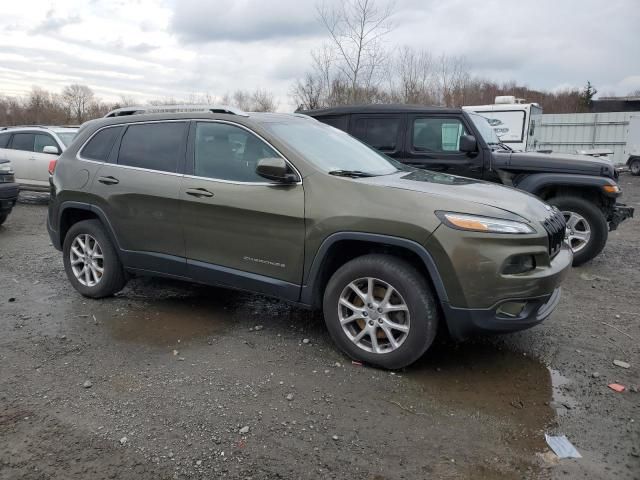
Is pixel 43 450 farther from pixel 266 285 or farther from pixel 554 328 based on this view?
pixel 554 328

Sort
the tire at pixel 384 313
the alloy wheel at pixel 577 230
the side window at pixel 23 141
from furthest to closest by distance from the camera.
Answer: the side window at pixel 23 141, the alloy wheel at pixel 577 230, the tire at pixel 384 313

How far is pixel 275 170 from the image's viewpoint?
3.77 meters

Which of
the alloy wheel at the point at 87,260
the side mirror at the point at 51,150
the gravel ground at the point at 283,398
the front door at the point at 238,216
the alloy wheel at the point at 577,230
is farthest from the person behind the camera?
the side mirror at the point at 51,150

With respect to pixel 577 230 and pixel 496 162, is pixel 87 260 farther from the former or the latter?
pixel 577 230

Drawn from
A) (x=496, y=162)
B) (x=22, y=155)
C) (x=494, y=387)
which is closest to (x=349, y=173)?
(x=494, y=387)

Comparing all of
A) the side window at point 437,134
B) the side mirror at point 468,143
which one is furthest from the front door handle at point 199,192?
the side mirror at point 468,143

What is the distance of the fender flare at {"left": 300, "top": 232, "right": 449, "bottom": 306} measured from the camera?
3.36 m

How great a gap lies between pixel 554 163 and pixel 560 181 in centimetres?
26

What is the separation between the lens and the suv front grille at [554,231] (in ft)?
11.6

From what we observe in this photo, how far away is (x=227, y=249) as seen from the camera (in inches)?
164

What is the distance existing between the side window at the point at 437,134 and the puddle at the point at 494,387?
3.56m

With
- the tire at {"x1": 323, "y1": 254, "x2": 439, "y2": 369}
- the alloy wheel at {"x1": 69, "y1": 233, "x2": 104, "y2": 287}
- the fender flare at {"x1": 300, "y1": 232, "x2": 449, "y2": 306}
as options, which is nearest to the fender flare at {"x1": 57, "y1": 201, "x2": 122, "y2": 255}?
the alloy wheel at {"x1": 69, "y1": 233, "x2": 104, "y2": 287}

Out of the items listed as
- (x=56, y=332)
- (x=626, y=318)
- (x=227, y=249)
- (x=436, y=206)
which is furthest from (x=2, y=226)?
(x=626, y=318)

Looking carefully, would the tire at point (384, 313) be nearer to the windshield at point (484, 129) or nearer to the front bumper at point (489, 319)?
the front bumper at point (489, 319)
